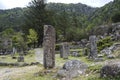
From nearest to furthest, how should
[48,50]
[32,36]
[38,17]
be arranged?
[48,50], [32,36], [38,17]

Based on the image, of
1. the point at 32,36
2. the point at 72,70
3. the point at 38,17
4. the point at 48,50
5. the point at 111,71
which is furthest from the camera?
the point at 38,17

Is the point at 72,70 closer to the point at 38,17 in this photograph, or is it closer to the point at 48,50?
the point at 48,50

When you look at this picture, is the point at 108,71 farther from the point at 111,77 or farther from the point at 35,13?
the point at 35,13

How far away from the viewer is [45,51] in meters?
21.4

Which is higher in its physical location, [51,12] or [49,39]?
[51,12]

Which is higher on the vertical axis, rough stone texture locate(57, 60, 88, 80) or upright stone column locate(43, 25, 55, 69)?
upright stone column locate(43, 25, 55, 69)

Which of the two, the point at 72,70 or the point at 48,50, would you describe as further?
the point at 48,50

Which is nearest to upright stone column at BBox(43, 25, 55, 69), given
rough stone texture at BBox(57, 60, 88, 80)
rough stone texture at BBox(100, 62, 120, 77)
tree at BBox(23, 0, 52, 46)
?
rough stone texture at BBox(57, 60, 88, 80)

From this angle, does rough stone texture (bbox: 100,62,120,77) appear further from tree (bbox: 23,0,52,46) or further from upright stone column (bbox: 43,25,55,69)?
tree (bbox: 23,0,52,46)

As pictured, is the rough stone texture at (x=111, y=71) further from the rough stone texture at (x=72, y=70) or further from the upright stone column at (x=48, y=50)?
the upright stone column at (x=48, y=50)

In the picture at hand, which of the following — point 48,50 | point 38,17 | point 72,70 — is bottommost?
point 72,70

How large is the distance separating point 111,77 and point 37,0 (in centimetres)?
6690

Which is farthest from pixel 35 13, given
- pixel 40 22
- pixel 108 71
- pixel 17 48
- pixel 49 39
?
pixel 108 71

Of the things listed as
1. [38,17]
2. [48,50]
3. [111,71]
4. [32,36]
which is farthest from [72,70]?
[38,17]
